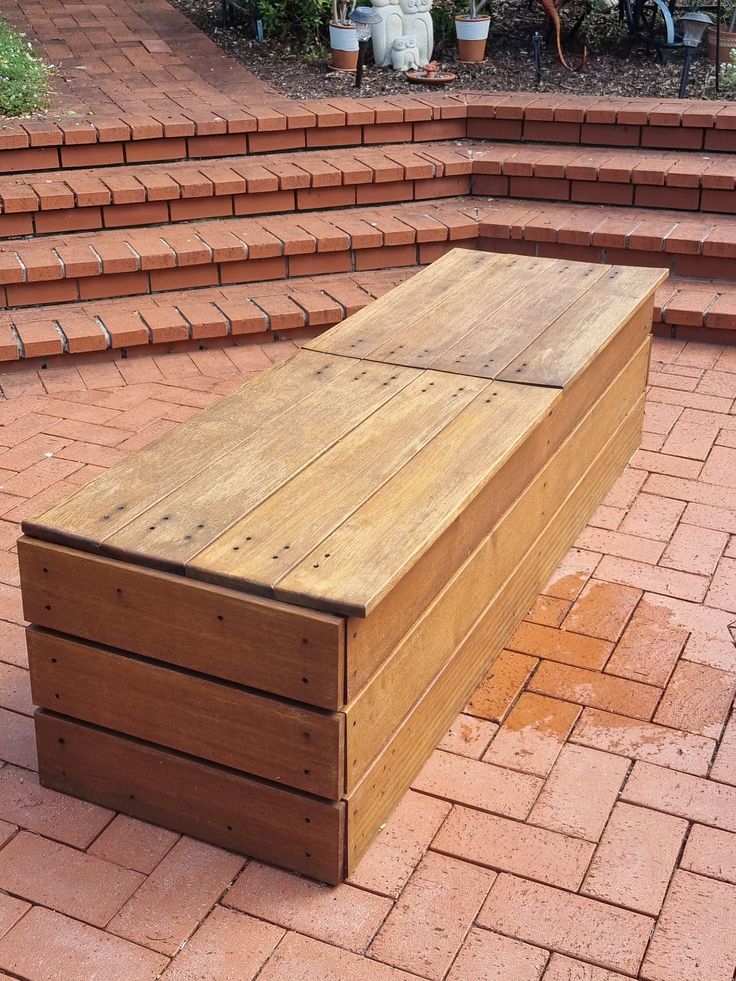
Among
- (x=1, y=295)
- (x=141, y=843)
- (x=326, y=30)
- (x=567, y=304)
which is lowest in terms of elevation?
(x=141, y=843)

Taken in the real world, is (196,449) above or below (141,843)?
above

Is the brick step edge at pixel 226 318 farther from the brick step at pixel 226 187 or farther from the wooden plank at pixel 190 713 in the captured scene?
the wooden plank at pixel 190 713

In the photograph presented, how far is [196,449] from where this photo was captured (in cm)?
270

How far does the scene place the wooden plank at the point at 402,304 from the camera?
338cm

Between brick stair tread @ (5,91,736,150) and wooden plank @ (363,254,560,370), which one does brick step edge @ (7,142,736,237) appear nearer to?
brick stair tread @ (5,91,736,150)

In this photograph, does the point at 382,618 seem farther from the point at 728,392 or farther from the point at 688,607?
the point at 728,392

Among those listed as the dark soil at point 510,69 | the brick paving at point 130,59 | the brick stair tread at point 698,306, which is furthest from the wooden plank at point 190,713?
the dark soil at point 510,69

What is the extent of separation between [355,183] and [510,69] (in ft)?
7.25

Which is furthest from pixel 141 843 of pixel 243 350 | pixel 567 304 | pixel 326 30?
pixel 326 30

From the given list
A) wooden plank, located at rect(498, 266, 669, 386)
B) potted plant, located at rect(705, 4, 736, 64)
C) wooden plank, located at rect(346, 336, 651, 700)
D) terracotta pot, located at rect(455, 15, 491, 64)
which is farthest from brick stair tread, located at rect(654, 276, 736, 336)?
terracotta pot, located at rect(455, 15, 491, 64)

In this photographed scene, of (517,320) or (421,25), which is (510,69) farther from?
(517,320)

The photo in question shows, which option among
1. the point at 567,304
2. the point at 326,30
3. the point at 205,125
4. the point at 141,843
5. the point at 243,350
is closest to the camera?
the point at 141,843

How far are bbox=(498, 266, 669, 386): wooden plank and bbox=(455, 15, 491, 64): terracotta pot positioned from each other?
4001 mm

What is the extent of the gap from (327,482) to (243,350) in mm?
2806
